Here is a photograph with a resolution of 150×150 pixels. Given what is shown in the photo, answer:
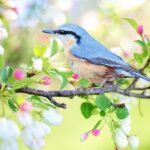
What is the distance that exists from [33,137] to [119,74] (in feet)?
1.37

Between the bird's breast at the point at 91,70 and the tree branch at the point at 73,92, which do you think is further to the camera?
the bird's breast at the point at 91,70

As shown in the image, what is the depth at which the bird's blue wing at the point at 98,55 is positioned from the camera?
1.63 m

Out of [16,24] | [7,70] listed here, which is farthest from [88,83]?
[16,24]

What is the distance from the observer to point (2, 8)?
1.68m

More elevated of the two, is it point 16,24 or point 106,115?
point 16,24

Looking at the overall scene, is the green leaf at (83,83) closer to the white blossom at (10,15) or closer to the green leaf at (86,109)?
the green leaf at (86,109)

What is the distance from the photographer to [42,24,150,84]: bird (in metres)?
1.63

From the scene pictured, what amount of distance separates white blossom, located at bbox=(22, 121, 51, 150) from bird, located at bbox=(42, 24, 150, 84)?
33cm

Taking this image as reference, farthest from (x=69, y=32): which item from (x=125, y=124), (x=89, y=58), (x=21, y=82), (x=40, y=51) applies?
(x=21, y=82)

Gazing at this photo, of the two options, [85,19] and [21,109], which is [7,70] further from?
[85,19]

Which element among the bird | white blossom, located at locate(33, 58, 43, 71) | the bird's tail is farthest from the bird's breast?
white blossom, located at locate(33, 58, 43, 71)

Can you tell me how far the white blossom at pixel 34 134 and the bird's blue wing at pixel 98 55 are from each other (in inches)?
15.2

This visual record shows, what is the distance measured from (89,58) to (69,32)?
9 centimetres

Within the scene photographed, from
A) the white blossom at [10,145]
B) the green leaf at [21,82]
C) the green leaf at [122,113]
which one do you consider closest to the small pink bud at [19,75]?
the green leaf at [21,82]
